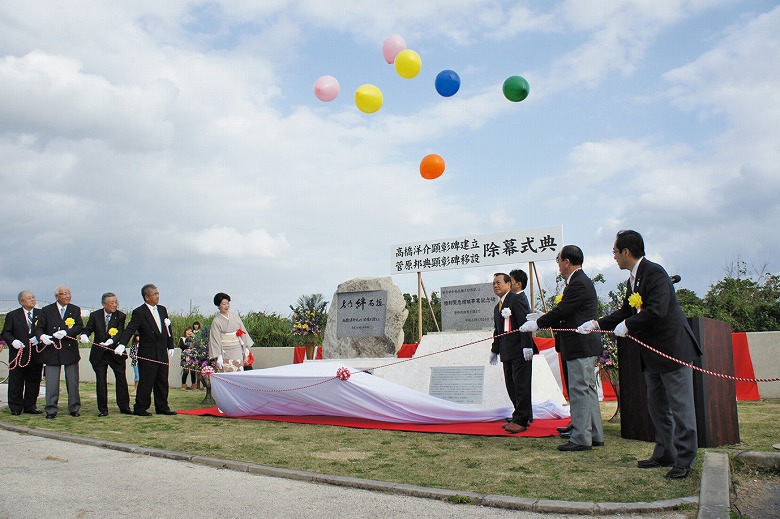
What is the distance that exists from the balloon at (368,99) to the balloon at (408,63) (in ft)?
1.47

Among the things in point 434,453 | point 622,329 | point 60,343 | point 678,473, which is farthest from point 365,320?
point 678,473

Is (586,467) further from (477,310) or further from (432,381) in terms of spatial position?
(477,310)

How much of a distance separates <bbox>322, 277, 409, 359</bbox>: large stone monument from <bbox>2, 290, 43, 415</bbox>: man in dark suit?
492 centimetres

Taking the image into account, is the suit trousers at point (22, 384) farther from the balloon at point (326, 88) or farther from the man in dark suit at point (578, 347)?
the man in dark suit at point (578, 347)

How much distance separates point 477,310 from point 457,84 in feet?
13.4

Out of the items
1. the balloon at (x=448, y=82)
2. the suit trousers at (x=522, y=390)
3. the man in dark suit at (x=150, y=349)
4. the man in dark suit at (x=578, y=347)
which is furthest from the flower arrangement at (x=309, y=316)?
the man in dark suit at (x=578, y=347)

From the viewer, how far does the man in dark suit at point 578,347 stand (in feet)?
17.2

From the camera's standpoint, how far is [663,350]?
14.2 feet

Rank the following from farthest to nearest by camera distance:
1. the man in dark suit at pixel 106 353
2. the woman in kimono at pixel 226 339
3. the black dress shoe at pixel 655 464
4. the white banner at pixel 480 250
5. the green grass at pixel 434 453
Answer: the white banner at pixel 480 250 < the woman in kimono at pixel 226 339 < the man in dark suit at pixel 106 353 < the black dress shoe at pixel 655 464 < the green grass at pixel 434 453

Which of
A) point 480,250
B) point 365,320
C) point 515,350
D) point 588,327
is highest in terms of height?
point 480,250

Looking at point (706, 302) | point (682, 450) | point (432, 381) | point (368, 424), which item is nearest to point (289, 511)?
point (682, 450)

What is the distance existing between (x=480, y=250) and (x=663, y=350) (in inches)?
293

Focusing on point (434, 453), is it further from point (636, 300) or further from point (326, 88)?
point (326, 88)

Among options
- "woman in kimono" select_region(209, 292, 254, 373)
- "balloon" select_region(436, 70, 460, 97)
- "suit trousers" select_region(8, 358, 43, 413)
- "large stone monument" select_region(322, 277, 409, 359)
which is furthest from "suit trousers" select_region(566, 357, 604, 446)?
"suit trousers" select_region(8, 358, 43, 413)
